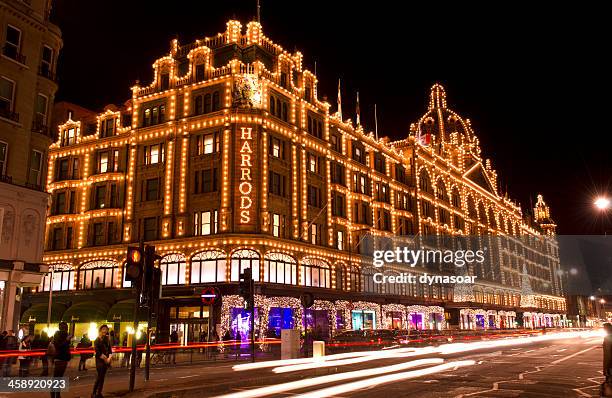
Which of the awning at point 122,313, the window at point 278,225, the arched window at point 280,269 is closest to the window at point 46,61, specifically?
the awning at point 122,313

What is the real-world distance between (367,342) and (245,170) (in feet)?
55.7

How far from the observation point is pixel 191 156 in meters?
48.0

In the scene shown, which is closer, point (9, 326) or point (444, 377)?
point (444, 377)

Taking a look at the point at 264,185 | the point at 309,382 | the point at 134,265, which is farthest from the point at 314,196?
the point at 134,265

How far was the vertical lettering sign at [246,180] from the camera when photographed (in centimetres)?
4416

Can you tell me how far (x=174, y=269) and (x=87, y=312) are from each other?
7992 millimetres

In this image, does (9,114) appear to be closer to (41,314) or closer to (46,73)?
(46,73)

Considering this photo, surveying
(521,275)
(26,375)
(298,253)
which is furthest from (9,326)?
(521,275)

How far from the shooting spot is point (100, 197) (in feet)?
173

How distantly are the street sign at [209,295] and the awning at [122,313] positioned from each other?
21.0 ft

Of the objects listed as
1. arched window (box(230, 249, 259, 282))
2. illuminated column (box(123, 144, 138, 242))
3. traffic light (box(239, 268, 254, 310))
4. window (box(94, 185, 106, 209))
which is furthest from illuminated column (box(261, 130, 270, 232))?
traffic light (box(239, 268, 254, 310))

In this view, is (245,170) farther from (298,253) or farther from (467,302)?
(467,302)

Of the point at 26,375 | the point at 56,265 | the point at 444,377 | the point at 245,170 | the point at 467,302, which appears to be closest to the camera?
the point at 444,377

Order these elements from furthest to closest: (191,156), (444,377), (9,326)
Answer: (191,156) < (9,326) < (444,377)
